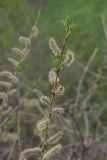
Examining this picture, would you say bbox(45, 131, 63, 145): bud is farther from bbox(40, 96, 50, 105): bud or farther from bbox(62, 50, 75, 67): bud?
bbox(62, 50, 75, 67): bud

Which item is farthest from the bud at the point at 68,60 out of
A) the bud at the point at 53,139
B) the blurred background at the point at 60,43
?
the blurred background at the point at 60,43

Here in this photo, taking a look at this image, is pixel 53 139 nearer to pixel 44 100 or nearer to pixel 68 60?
pixel 44 100

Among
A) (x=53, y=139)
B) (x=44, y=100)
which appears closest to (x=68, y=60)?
(x=44, y=100)

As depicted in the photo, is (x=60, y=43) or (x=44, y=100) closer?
(x=44, y=100)

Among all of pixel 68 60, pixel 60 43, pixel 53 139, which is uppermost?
pixel 60 43

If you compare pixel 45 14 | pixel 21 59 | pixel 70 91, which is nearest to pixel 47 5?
pixel 45 14

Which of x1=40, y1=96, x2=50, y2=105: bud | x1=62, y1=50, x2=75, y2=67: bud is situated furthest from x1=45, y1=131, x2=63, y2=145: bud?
x1=62, y1=50, x2=75, y2=67: bud

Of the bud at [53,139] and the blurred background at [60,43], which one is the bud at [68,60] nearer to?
A: the bud at [53,139]

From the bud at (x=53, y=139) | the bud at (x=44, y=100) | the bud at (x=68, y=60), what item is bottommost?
the bud at (x=53, y=139)

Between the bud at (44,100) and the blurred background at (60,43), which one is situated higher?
the blurred background at (60,43)

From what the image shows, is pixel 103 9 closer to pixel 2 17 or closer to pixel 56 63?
pixel 2 17

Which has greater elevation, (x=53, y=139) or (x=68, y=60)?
(x=68, y=60)
